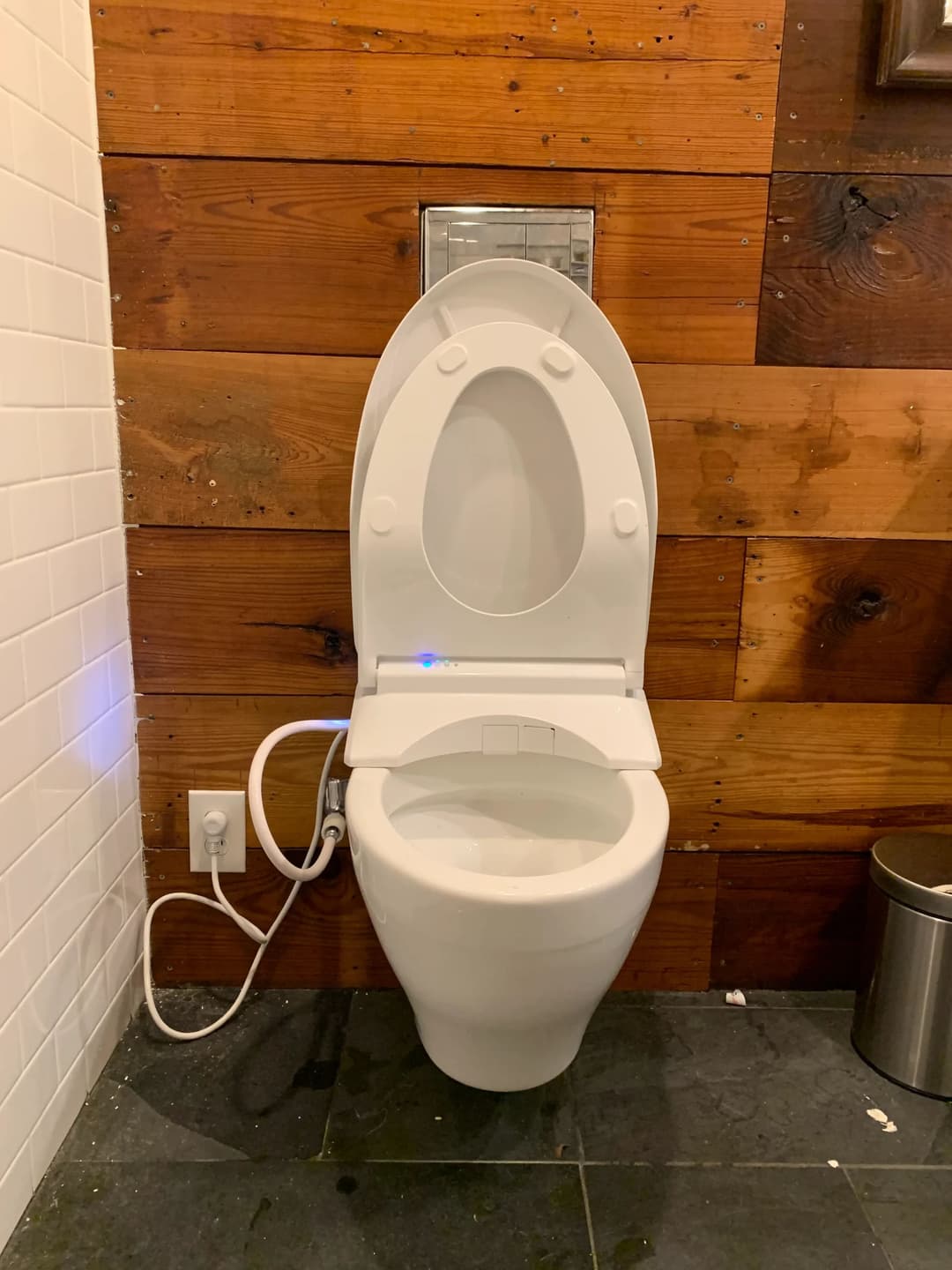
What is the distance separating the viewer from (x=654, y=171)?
1.27 meters

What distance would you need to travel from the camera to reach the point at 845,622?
1.40 meters

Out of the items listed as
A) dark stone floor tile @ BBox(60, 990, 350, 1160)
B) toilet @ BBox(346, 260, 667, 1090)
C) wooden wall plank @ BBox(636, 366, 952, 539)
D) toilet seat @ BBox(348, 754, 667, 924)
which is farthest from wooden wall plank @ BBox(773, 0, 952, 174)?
dark stone floor tile @ BBox(60, 990, 350, 1160)

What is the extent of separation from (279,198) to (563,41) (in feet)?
1.37

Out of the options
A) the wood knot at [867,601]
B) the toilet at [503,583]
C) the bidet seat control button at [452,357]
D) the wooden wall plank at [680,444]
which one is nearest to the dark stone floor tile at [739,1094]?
the toilet at [503,583]

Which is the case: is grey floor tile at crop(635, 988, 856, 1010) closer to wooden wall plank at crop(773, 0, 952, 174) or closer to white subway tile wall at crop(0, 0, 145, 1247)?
white subway tile wall at crop(0, 0, 145, 1247)

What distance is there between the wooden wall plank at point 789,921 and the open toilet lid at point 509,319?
573mm

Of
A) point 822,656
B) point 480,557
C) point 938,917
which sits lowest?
point 938,917

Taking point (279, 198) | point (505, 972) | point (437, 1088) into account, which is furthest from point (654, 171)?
point (437, 1088)

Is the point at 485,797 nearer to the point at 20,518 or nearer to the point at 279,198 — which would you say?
the point at 20,518

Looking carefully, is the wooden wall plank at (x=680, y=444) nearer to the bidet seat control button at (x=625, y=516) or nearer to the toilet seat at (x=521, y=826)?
the bidet seat control button at (x=625, y=516)

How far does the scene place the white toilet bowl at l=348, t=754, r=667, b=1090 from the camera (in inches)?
36.4

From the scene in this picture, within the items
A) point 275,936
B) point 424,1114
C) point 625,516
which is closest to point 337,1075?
point 424,1114

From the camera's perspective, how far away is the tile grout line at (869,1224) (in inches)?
41.6

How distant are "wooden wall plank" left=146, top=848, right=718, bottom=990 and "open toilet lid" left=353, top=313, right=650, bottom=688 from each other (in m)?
0.41
